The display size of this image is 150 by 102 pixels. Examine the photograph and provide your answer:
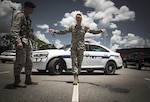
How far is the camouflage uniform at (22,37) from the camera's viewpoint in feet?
14.4

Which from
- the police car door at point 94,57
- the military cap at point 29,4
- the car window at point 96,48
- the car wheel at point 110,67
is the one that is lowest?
the car wheel at point 110,67

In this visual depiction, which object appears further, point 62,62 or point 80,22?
point 62,62

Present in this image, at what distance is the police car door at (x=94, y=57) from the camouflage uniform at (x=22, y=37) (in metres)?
4.81

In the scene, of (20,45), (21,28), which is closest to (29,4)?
(21,28)

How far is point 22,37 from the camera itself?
4586mm

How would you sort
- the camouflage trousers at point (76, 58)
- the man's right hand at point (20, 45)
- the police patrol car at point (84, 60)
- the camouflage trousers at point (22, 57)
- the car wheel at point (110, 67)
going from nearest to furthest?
the man's right hand at point (20, 45), the camouflage trousers at point (22, 57), the camouflage trousers at point (76, 58), the police patrol car at point (84, 60), the car wheel at point (110, 67)

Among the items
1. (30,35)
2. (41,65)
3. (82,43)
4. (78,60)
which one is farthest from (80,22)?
(41,65)

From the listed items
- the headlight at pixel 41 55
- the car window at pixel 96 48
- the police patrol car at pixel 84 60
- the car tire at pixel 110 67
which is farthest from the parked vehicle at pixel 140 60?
the headlight at pixel 41 55

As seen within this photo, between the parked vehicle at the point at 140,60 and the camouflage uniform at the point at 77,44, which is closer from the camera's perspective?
the camouflage uniform at the point at 77,44

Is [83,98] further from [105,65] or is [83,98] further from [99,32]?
[105,65]

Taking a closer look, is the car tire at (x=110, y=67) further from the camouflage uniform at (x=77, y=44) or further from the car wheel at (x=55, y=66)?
the camouflage uniform at (x=77, y=44)

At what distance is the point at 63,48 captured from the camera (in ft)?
30.5

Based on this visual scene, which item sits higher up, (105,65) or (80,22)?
(80,22)

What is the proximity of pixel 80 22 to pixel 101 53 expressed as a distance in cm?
430
